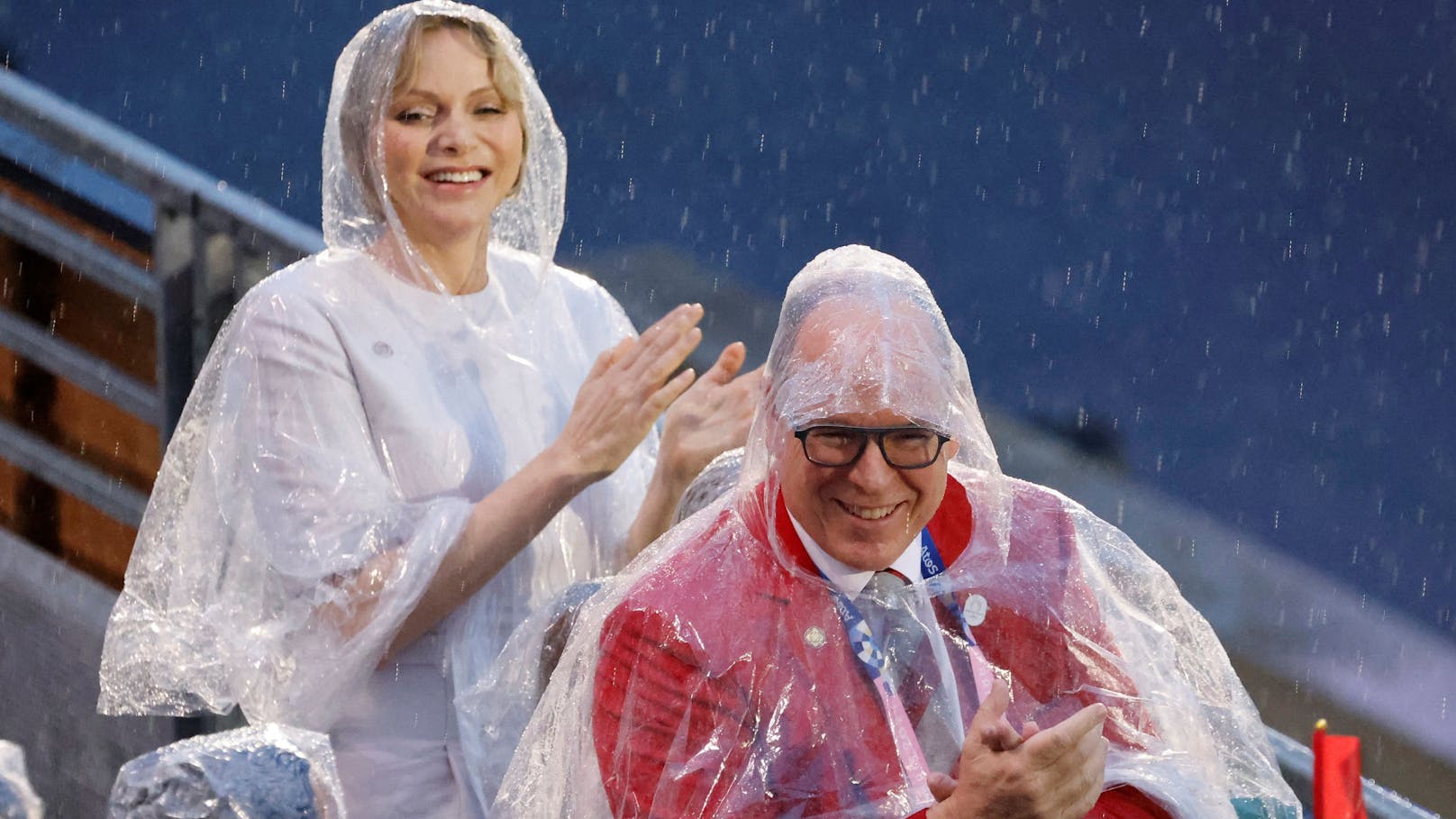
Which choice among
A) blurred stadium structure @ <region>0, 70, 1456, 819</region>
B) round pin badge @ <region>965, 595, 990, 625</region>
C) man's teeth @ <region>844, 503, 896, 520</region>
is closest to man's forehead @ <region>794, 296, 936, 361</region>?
man's teeth @ <region>844, 503, 896, 520</region>

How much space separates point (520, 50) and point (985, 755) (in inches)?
43.5

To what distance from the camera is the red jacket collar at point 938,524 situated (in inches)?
57.9

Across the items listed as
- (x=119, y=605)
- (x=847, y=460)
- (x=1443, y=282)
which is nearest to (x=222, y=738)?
(x=119, y=605)

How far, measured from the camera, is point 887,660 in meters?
1.46

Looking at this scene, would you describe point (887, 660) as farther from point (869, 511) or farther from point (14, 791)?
point (14, 791)

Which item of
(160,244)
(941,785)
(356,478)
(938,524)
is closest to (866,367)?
(938,524)

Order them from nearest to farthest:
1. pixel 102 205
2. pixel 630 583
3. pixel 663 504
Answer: pixel 630 583 < pixel 663 504 < pixel 102 205

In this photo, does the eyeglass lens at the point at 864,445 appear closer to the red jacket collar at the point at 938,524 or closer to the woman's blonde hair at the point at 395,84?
the red jacket collar at the point at 938,524

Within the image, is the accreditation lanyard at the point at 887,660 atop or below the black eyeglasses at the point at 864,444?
below

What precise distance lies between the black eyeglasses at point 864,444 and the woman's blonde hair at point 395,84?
738mm

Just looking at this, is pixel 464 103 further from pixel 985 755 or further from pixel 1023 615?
pixel 985 755

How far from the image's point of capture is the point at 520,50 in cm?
204

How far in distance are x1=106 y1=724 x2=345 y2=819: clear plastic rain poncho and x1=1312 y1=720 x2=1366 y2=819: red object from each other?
43.4 inches

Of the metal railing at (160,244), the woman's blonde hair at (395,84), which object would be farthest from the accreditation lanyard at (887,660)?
the metal railing at (160,244)
